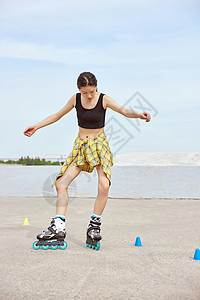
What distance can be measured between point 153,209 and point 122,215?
90 cm

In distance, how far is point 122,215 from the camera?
562 centimetres

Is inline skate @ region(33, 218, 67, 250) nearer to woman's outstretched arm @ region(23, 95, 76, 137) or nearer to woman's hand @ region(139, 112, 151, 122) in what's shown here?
woman's outstretched arm @ region(23, 95, 76, 137)

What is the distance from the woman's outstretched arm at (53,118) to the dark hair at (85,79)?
0.28m

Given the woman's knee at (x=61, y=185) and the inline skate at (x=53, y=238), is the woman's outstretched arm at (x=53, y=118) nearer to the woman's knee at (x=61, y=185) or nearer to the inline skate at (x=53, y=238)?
the woman's knee at (x=61, y=185)

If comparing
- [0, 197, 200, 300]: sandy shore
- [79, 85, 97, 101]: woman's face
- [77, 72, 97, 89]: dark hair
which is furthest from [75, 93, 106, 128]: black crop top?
[0, 197, 200, 300]: sandy shore

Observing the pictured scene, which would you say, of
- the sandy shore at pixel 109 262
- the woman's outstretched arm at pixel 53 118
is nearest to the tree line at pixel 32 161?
the sandy shore at pixel 109 262

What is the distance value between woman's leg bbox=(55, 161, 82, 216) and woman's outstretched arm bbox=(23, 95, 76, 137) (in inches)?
20.5

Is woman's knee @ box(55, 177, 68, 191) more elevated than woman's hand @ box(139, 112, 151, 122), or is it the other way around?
woman's hand @ box(139, 112, 151, 122)

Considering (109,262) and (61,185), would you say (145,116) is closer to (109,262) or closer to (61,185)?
(61,185)

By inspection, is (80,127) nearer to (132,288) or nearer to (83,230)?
(83,230)

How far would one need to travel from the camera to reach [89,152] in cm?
349

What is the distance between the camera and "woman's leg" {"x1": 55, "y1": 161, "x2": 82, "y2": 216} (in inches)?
137

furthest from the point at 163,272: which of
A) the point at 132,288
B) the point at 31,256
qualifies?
the point at 31,256

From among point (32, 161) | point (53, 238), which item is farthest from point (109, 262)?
point (32, 161)
